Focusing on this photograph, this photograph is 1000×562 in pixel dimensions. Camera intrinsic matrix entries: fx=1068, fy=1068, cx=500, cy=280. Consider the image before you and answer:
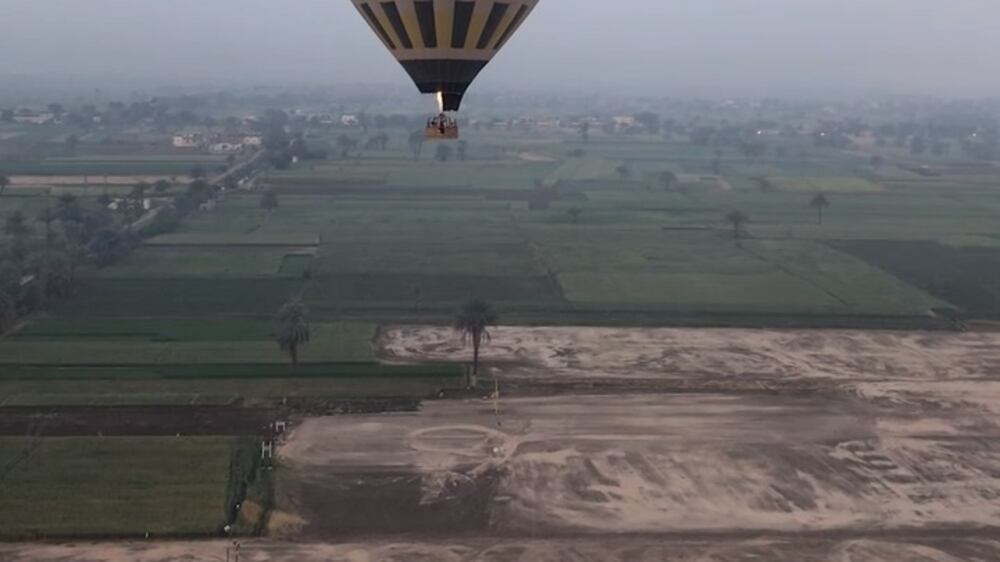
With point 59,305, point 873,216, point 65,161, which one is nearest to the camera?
point 59,305

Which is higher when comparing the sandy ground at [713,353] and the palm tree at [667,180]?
the palm tree at [667,180]

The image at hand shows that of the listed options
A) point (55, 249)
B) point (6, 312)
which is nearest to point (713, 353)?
point (6, 312)


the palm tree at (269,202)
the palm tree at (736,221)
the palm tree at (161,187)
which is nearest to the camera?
the palm tree at (736,221)

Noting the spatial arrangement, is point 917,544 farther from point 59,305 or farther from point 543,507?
point 59,305

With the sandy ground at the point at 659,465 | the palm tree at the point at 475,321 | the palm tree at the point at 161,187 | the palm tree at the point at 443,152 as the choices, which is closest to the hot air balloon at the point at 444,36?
the sandy ground at the point at 659,465

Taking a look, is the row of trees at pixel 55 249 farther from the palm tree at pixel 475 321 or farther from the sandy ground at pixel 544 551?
the sandy ground at pixel 544 551

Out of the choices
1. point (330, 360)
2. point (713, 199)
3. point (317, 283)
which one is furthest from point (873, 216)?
point (330, 360)

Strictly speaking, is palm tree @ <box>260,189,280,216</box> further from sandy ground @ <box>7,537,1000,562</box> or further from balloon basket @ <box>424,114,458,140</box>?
balloon basket @ <box>424,114,458,140</box>
